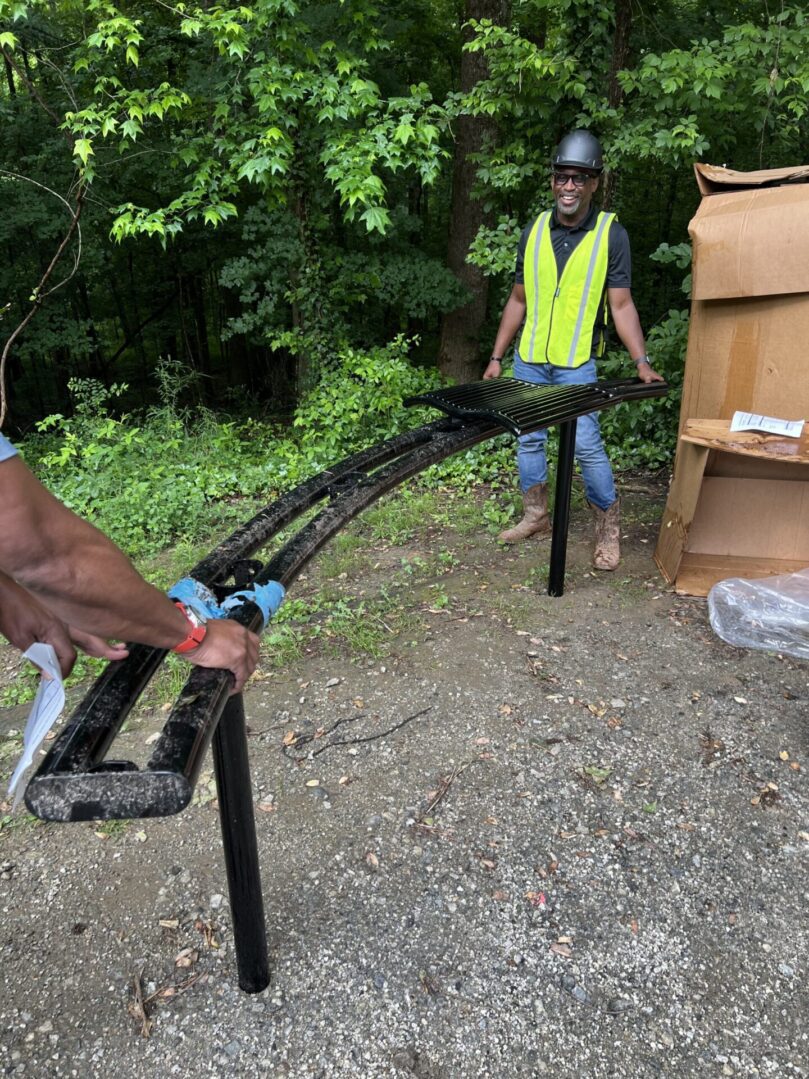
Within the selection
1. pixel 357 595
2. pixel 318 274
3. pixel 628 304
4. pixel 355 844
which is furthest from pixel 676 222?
pixel 355 844

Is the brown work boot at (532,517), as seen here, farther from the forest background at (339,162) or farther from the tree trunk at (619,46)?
the tree trunk at (619,46)

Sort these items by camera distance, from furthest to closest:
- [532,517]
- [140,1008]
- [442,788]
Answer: [532,517] → [442,788] → [140,1008]

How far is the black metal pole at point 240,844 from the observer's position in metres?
1.51

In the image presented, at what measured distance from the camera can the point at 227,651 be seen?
1282 millimetres

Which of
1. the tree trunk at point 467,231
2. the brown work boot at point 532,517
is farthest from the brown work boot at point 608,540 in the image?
the tree trunk at point 467,231

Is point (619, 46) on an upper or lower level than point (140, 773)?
upper

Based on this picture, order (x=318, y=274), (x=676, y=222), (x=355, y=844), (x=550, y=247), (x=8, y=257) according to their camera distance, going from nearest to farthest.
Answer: (x=355, y=844), (x=550, y=247), (x=318, y=274), (x=8, y=257), (x=676, y=222)

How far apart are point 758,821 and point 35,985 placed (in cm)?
201

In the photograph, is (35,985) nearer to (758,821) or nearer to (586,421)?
(758,821)

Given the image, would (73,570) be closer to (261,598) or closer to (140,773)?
(140,773)

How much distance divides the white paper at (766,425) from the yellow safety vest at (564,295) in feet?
2.74

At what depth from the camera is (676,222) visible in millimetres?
9422

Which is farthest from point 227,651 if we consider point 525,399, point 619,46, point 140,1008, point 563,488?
point 619,46

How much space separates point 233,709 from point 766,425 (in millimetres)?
2606
